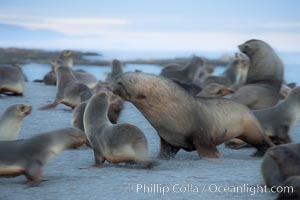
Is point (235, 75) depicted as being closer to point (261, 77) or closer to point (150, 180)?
point (261, 77)

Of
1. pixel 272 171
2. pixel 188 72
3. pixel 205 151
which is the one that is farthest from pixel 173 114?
pixel 188 72

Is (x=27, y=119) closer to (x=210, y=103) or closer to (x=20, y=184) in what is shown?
(x=210, y=103)

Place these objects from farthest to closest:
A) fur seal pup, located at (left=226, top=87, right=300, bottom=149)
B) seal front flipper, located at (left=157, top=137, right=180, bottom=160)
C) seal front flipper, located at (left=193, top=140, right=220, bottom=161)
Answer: fur seal pup, located at (left=226, top=87, right=300, bottom=149) → seal front flipper, located at (left=157, top=137, right=180, bottom=160) → seal front flipper, located at (left=193, top=140, right=220, bottom=161)

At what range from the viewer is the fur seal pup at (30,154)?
5.53 meters

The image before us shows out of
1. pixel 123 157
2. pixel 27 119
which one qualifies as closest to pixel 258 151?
pixel 123 157

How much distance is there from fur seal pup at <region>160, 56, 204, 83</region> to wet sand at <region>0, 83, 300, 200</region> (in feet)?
19.9

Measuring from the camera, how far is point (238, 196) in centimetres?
515

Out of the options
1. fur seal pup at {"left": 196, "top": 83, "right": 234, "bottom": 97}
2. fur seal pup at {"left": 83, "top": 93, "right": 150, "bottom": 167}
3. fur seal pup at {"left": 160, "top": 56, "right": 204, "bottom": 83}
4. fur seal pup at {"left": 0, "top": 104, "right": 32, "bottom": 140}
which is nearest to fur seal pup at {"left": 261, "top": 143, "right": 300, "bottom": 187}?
fur seal pup at {"left": 83, "top": 93, "right": 150, "bottom": 167}

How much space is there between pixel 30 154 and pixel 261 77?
5.53 m

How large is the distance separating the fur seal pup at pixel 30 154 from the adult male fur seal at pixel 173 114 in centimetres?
116

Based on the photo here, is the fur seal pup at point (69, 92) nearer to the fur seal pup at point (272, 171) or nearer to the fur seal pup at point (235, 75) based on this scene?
the fur seal pup at point (235, 75)

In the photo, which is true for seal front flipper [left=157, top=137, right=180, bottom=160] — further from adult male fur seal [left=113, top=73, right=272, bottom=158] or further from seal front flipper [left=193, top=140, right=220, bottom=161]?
seal front flipper [left=193, top=140, right=220, bottom=161]

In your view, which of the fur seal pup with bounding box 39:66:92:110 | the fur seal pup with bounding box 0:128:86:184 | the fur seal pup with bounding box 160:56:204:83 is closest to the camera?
the fur seal pup with bounding box 0:128:86:184

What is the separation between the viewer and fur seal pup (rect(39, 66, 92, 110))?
10.6m
